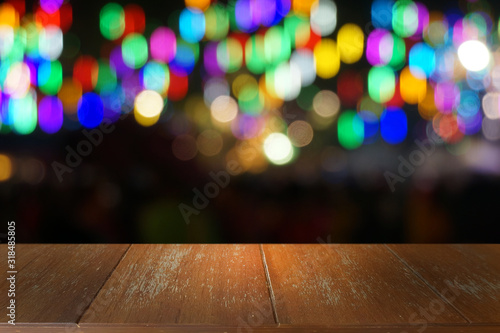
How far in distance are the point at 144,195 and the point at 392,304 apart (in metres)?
1.10

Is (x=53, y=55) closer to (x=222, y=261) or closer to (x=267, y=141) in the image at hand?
(x=267, y=141)

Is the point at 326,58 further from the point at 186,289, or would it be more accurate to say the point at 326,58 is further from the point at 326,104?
the point at 186,289

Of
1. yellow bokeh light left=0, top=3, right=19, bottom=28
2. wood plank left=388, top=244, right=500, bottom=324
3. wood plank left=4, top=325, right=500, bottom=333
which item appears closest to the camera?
wood plank left=4, top=325, right=500, bottom=333

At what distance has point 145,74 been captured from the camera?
1796 millimetres

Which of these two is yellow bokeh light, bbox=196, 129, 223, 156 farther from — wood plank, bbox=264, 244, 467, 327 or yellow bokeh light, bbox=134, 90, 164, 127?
wood plank, bbox=264, 244, 467, 327

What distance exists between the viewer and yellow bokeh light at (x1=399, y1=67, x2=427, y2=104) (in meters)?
1.84

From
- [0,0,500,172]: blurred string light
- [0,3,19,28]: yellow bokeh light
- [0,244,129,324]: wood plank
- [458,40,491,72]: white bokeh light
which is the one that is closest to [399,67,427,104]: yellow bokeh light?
[0,0,500,172]: blurred string light

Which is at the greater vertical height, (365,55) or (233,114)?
(365,55)

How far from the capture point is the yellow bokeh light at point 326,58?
1815 mm

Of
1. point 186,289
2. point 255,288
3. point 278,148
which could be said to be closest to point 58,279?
point 186,289

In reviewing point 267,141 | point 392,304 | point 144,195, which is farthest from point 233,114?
point 392,304

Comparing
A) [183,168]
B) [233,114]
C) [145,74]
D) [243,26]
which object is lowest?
[183,168]

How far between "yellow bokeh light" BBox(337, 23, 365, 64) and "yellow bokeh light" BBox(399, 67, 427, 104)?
0.57 feet

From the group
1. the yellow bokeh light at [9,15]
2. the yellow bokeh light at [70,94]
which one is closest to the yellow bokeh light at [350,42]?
the yellow bokeh light at [70,94]
